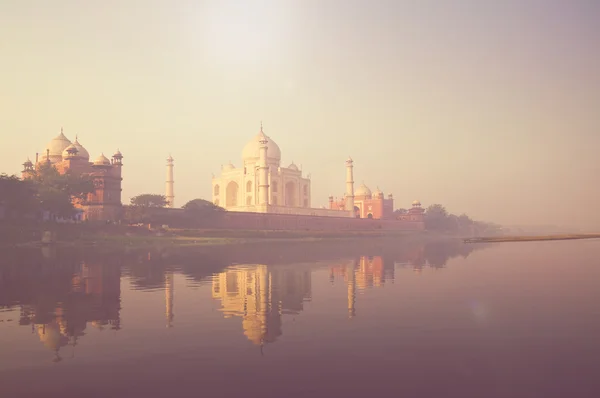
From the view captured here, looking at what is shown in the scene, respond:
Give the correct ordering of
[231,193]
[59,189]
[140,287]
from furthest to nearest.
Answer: [231,193] < [59,189] < [140,287]

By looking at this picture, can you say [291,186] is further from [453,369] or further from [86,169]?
[453,369]

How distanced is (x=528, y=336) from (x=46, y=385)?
27.8ft

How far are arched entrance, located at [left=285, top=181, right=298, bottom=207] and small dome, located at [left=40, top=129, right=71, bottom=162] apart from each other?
1257 inches

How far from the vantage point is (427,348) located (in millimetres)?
8281

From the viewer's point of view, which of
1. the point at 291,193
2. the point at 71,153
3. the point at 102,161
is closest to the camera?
the point at 102,161

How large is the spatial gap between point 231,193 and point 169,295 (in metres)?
60.3

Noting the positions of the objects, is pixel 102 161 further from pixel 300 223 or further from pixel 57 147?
pixel 300 223

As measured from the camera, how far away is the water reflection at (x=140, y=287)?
33.2 ft

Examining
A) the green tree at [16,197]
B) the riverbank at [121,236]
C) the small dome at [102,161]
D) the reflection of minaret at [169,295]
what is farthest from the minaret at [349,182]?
the reflection of minaret at [169,295]

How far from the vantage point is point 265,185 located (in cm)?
6209

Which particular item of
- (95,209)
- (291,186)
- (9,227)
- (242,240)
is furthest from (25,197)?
(291,186)

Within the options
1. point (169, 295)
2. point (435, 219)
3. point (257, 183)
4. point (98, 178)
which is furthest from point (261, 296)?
point (435, 219)

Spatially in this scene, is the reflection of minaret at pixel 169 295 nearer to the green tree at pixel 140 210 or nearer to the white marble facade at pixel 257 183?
the green tree at pixel 140 210

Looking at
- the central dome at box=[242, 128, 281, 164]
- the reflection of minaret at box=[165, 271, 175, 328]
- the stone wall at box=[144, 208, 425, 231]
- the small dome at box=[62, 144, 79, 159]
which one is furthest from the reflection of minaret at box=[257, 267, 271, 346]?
the central dome at box=[242, 128, 281, 164]
